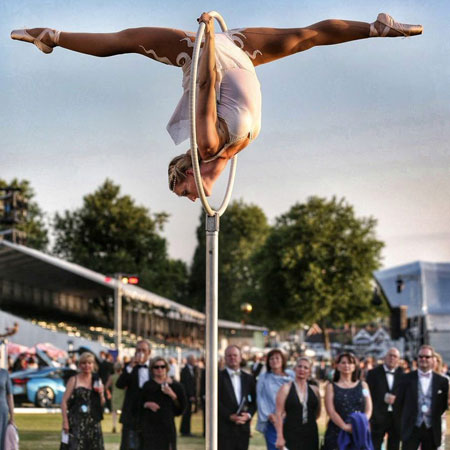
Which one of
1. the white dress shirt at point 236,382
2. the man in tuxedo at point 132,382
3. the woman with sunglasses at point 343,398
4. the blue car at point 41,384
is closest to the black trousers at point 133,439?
the man in tuxedo at point 132,382

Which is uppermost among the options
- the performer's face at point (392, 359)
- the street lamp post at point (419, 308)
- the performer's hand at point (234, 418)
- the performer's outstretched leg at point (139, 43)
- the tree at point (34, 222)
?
the tree at point (34, 222)

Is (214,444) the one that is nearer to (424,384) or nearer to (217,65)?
(217,65)

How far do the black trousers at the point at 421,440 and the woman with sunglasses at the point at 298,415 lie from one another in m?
1.09

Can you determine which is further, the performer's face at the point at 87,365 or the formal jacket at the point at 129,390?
the formal jacket at the point at 129,390

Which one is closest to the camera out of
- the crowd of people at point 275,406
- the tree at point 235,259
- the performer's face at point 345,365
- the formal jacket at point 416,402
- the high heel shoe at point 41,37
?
the high heel shoe at point 41,37

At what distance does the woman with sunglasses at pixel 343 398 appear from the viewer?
899 centimetres

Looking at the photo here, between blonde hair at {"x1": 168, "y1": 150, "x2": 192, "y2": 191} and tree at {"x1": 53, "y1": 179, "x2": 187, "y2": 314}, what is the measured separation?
178 ft

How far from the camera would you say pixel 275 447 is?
9.70 meters

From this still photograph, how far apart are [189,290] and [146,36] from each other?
58.3m

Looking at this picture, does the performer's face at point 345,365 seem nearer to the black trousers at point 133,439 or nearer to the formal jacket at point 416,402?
the formal jacket at point 416,402

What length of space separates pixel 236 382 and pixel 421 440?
1.95 m

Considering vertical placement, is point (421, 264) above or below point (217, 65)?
above

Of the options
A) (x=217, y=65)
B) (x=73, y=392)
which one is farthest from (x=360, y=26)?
(x=73, y=392)

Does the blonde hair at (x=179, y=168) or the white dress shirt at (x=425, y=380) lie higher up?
the blonde hair at (x=179, y=168)
